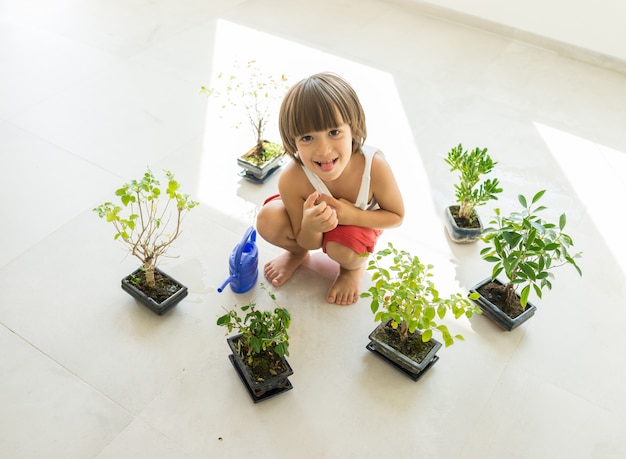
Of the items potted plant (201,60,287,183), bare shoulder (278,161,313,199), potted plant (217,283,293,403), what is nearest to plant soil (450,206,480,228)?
bare shoulder (278,161,313,199)

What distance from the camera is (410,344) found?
2143mm

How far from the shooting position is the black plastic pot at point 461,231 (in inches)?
105

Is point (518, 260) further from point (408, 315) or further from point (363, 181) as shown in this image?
point (363, 181)

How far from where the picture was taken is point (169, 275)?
242cm

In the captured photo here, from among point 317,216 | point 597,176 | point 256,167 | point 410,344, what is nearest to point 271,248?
point 256,167

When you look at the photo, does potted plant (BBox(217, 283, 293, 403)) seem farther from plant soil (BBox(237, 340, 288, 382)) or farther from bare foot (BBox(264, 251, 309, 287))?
bare foot (BBox(264, 251, 309, 287))

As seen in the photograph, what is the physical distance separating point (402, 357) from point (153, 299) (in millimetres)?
996

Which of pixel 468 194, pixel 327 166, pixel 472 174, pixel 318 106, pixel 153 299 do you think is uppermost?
pixel 318 106

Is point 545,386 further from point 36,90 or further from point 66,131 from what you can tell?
point 36,90

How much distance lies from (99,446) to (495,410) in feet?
4.54

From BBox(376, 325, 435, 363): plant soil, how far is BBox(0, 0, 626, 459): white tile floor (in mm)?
114

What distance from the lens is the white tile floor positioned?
2.02 metres

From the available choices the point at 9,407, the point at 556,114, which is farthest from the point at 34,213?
the point at 556,114

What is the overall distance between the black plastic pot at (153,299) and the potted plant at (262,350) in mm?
329
